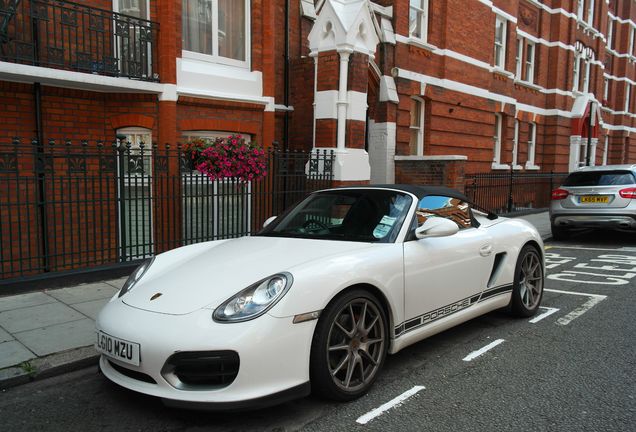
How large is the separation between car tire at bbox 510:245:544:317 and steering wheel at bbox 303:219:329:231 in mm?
2225

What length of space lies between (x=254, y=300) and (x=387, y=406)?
1194mm

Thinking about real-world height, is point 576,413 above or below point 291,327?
below

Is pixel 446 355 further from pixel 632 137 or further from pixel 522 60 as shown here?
pixel 632 137

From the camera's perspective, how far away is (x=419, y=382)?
3.81m

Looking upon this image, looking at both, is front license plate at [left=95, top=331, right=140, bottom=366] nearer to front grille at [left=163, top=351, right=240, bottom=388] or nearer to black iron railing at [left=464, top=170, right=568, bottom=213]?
front grille at [left=163, top=351, right=240, bottom=388]

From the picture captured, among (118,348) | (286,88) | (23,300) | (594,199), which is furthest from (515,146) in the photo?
(118,348)

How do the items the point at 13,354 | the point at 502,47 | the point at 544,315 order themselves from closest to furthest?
1. the point at 13,354
2. the point at 544,315
3. the point at 502,47

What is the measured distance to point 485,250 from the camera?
482 cm

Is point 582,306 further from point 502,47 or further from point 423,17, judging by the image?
point 502,47

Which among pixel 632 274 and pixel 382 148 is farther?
pixel 382 148

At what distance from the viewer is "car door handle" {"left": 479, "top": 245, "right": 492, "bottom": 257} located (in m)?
4.77

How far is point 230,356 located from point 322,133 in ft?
27.2

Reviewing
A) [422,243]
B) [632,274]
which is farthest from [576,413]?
[632,274]

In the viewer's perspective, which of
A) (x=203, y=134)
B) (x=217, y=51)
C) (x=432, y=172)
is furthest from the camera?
(x=432, y=172)
